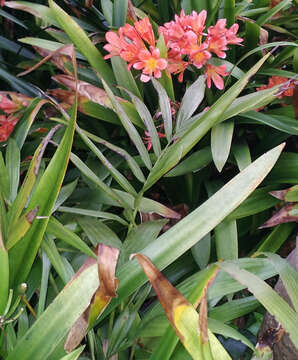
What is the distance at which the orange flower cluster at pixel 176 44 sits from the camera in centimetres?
88

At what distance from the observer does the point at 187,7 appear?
1.14 m

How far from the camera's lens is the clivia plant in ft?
1.91

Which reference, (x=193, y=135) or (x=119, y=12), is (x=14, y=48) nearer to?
(x=119, y=12)

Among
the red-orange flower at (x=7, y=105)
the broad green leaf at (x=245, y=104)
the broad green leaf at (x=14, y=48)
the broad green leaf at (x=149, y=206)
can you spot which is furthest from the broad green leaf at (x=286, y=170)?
the broad green leaf at (x=14, y=48)

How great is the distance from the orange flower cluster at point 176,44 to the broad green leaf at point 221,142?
8 cm

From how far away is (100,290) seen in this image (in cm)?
57

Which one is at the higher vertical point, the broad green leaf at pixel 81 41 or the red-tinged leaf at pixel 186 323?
the broad green leaf at pixel 81 41

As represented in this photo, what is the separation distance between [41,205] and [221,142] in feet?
1.22

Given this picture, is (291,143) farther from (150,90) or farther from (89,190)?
(89,190)

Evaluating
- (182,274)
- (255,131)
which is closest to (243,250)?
(182,274)

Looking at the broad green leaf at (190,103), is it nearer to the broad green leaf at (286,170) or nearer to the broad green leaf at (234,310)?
the broad green leaf at (286,170)

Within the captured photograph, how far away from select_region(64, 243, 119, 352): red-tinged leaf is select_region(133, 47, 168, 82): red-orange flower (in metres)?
0.42

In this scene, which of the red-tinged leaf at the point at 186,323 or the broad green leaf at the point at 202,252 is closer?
the red-tinged leaf at the point at 186,323

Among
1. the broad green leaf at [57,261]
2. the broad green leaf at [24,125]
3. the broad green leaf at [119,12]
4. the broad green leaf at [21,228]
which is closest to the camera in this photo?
the broad green leaf at [21,228]
